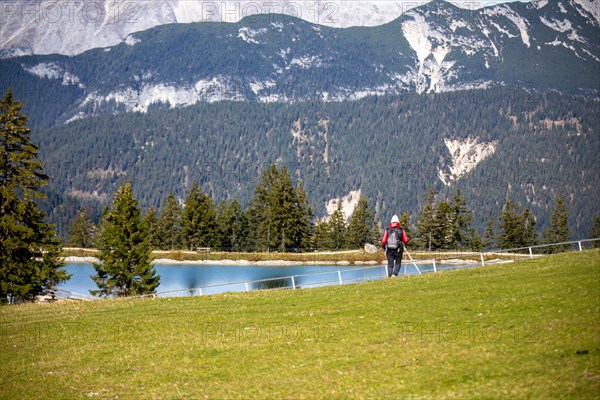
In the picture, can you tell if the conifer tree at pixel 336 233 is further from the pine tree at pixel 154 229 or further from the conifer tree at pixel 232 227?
the pine tree at pixel 154 229

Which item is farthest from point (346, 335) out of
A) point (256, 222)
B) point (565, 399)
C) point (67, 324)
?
point (256, 222)

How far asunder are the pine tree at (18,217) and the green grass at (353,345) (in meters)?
21.9

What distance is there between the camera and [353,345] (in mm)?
24469

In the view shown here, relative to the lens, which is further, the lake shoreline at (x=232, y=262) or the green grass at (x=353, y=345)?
the lake shoreline at (x=232, y=262)

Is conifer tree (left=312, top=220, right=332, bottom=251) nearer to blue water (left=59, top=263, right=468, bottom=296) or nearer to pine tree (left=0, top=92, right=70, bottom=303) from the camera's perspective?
blue water (left=59, top=263, right=468, bottom=296)

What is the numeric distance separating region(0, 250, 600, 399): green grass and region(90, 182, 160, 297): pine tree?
32.8 m

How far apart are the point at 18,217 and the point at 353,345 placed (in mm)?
41571

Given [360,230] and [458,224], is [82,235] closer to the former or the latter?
[360,230]

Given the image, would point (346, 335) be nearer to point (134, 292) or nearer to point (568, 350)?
point (568, 350)

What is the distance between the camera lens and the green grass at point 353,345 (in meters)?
20.1

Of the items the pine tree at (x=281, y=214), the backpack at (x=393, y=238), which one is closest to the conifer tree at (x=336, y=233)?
the pine tree at (x=281, y=214)

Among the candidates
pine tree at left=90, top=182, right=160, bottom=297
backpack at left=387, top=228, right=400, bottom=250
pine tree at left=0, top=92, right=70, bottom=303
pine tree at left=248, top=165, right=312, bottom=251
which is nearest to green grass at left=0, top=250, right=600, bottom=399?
backpack at left=387, top=228, right=400, bottom=250

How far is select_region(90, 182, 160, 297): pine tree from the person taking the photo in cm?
6969

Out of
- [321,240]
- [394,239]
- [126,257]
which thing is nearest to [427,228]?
[321,240]
